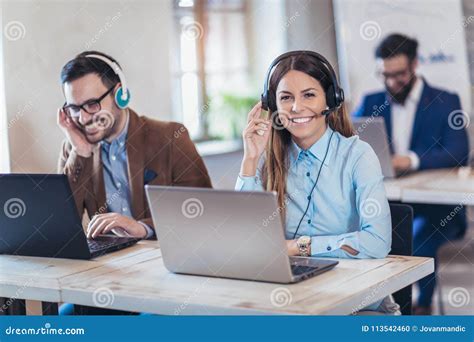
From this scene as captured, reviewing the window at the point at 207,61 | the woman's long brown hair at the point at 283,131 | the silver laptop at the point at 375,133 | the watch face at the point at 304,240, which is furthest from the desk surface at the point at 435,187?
the window at the point at 207,61

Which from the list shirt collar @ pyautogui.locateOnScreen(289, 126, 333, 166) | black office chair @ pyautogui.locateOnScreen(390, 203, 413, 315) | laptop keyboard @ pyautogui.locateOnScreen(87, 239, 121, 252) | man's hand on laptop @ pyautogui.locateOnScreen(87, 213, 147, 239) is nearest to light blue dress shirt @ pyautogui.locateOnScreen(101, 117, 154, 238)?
man's hand on laptop @ pyautogui.locateOnScreen(87, 213, 147, 239)

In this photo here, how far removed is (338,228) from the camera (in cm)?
247

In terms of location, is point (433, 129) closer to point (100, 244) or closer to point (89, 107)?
point (89, 107)

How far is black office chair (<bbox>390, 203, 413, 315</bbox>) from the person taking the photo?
2.49 m

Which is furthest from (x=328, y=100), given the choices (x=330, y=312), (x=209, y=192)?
(x=330, y=312)

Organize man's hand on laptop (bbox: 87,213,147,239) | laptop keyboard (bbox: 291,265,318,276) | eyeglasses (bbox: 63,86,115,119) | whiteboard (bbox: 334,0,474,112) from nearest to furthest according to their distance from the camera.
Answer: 1. laptop keyboard (bbox: 291,265,318,276)
2. man's hand on laptop (bbox: 87,213,147,239)
3. eyeglasses (bbox: 63,86,115,119)
4. whiteboard (bbox: 334,0,474,112)

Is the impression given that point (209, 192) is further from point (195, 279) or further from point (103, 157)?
point (103, 157)

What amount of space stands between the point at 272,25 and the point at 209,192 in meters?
4.36

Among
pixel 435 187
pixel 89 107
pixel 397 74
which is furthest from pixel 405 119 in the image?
pixel 89 107

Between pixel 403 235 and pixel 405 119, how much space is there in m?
2.51

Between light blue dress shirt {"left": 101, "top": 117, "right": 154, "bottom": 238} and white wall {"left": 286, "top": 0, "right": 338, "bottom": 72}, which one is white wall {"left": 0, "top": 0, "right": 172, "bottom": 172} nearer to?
light blue dress shirt {"left": 101, "top": 117, "right": 154, "bottom": 238}

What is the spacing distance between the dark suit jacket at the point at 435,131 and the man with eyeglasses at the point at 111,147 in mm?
1604

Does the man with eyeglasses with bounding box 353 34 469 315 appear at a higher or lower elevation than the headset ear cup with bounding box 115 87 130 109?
lower

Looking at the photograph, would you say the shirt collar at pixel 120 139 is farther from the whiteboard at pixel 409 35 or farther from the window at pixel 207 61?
the whiteboard at pixel 409 35
